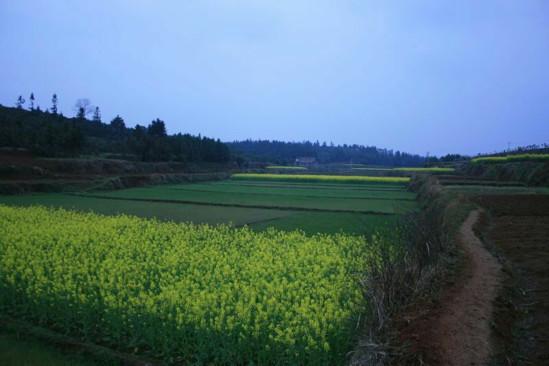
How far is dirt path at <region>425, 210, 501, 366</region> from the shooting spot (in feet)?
13.3

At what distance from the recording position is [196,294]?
6.95 m

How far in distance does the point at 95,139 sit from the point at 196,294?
65702 millimetres

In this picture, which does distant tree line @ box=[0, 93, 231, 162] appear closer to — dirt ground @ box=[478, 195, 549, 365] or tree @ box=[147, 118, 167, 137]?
tree @ box=[147, 118, 167, 137]

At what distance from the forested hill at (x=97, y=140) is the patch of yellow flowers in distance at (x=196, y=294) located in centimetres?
3478

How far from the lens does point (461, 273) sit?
22.0 ft

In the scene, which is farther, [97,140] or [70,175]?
[97,140]

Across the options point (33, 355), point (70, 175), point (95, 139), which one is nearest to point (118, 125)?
point (95, 139)

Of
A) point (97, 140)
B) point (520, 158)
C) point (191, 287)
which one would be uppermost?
point (97, 140)

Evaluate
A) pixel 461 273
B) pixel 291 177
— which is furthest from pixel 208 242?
pixel 291 177

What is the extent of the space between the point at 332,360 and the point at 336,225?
11205mm

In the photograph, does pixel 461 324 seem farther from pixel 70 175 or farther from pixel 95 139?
pixel 95 139

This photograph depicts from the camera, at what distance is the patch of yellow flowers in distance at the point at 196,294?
544cm

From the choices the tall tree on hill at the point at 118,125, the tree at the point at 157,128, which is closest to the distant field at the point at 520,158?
the tree at the point at 157,128

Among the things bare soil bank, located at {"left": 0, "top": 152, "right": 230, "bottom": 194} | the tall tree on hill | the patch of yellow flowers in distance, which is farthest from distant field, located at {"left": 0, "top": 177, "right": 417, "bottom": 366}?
the tall tree on hill
